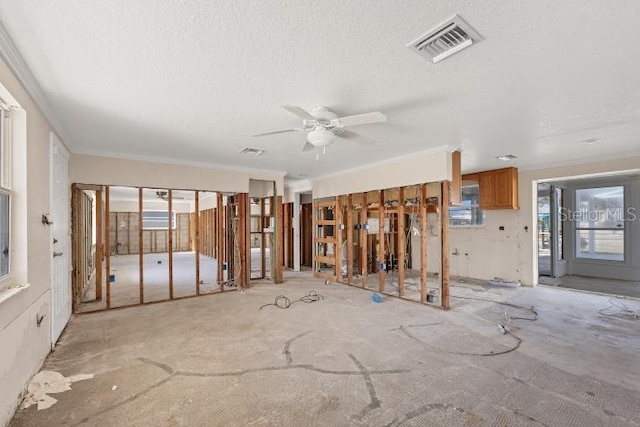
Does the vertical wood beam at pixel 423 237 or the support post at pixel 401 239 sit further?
the support post at pixel 401 239

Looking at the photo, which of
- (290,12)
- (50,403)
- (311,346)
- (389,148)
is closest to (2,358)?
(50,403)

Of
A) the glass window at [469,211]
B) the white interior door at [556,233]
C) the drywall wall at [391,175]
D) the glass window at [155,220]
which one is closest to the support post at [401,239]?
the drywall wall at [391,175]

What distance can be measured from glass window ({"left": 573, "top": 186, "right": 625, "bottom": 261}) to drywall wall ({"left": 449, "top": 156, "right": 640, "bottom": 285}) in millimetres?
2116

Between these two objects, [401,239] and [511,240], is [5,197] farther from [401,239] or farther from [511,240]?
[511,240]

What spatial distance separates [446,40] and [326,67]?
2.69 feet

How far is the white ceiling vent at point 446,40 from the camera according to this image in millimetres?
1755

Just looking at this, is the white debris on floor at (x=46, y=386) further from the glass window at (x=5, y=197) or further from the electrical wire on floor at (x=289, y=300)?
the electrical wire on floor at (x=289, y=300)

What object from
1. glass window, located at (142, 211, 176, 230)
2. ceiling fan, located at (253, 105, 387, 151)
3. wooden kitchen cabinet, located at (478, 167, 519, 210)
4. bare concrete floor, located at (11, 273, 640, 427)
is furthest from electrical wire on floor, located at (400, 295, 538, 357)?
glass window, located at (142, 211, 176, 230)

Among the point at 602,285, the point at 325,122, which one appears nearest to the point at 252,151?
the point at 325,122

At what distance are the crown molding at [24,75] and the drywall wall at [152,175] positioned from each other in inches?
55.7

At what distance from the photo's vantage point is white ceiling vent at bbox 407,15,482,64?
5.76 ft

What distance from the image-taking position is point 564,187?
7.27 m

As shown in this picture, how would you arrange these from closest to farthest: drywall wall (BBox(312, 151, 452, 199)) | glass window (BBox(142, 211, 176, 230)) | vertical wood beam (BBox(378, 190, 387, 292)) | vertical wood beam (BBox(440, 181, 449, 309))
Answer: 1. vertical wood beam (BBox(440, 181, 449, 309))
2. drywall wall (BBox(312, 151, 452, 199))
3. vertical wood beam (BBox(378, 190, 387, 292))
4. glass window (BBox(142, 211, 176, 230))

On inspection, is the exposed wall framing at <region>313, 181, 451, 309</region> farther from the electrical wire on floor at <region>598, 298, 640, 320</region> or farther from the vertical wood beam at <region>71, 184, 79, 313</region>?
→ the vertical wood beam at <region>71, 184, 79, 313</region>
